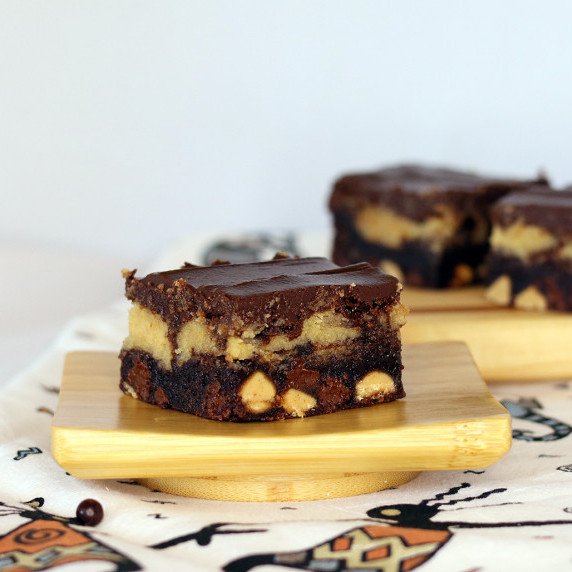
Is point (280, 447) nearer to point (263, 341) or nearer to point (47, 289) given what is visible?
point (263, 341)

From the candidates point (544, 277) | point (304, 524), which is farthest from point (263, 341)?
point (544, 277)

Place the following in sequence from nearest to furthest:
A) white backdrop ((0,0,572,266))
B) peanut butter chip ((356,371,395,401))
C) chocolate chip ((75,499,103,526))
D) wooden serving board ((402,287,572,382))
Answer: chocolate chip ((75,499,103,526)) → peanut butter chip ((356,371,395,401)) → wooden serving board ((402,287,572,382)) → white backdrop ((0,0,572,266))

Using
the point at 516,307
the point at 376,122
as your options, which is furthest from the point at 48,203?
the point at 516,307

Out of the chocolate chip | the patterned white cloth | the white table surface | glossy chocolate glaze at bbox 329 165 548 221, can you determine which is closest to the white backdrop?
the white table surface

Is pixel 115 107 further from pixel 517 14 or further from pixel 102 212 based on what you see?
pixel 517 14

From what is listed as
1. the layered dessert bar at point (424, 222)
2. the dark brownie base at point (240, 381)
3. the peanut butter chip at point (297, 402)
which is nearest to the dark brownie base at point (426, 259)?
the layered dessert bar at point (424, 222)

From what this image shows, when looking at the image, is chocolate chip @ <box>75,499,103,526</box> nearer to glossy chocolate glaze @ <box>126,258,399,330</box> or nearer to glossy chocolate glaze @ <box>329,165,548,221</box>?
glossy chocolate glaze @ <box>126,258,399,330</box>
